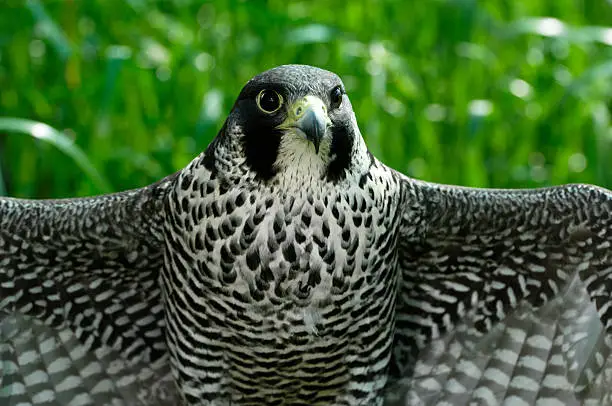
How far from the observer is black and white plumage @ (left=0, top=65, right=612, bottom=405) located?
165 inches

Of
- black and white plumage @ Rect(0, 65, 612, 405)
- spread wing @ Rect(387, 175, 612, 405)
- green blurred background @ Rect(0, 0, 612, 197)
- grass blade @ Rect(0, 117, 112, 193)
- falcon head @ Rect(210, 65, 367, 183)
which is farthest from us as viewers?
green blurred background @ Rect(0, 0, 612, 197)

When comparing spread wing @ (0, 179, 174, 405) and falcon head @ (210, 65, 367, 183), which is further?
spread wing @ (0, 179, 174, 405)

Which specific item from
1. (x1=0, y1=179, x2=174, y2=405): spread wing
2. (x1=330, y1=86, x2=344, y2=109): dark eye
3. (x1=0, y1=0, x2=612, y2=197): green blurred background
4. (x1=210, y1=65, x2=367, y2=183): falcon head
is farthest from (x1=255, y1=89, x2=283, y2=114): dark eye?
(x1=0, y1=0, x2=612, y2=197): green blurred background

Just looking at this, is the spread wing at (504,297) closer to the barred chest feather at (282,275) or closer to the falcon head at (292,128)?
the barred chest feather at (282,275)

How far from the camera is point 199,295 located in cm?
437

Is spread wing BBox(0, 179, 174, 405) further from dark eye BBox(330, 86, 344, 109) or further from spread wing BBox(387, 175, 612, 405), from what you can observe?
spread wing BBox(387, 175, 612, 405)

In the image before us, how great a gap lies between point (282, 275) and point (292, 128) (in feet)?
1.84

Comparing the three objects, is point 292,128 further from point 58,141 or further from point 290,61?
point 290,61

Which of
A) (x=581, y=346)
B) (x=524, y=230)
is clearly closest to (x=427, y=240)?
(x=524, y=230)

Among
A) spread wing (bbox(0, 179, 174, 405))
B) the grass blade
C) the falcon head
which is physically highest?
the falcon head

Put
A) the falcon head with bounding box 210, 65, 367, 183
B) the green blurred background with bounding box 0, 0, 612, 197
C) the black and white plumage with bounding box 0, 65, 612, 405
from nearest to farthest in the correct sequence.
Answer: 1. the falcon head with bounding box 210, 65, 367, 183
2. the black and white plumage with bounding box 0, 65, 612, 405
3. the green blurred background with bounding box 0, 0, 612, 197

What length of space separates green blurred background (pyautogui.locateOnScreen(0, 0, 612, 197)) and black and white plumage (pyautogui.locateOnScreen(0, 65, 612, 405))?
3.91 ft

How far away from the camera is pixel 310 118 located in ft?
12.8

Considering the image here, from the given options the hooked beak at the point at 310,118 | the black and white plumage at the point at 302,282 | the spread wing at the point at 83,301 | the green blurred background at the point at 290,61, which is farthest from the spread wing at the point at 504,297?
the green blurred background at the point at 290,61
